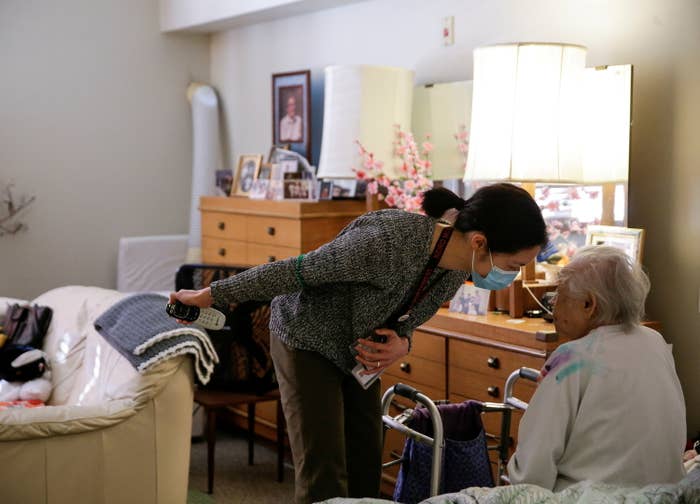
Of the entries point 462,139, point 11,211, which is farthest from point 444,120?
point 11,211

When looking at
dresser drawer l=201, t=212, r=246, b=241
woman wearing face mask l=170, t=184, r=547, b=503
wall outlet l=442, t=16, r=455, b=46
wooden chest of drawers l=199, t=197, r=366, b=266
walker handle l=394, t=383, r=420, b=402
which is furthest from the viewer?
dresser drawer l=201, t=212, r=246, b=241

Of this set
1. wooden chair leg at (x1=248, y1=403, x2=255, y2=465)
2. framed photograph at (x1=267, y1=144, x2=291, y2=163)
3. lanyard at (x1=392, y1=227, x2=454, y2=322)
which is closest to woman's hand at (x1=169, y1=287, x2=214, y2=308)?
lanyard at (x1=392, y1=227, x2=454, y2=322)

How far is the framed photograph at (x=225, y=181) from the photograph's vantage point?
5320 mm

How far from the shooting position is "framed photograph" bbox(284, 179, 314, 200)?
4488 mm

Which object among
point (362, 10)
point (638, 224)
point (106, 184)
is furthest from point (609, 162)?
point (106, 184)

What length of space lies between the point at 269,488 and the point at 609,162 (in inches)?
79.4

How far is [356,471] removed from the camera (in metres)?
2.57

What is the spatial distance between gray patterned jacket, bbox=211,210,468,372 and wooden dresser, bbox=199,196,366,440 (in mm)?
1781

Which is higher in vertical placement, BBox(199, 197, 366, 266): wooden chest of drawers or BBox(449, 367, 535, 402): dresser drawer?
BBox(199, 197, 366, 266): wooden chest of drawers

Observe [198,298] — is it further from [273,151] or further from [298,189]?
[273,151]

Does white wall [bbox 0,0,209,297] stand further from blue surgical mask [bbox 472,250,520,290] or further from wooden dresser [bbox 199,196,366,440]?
blue surgical mask [bbox 472,250,520,290]

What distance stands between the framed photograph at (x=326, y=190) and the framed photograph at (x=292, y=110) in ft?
1.25

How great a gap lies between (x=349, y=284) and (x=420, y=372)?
1.17 meters

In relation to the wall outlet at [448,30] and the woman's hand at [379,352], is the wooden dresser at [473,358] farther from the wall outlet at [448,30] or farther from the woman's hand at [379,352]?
the wall outlet at [448,30]
